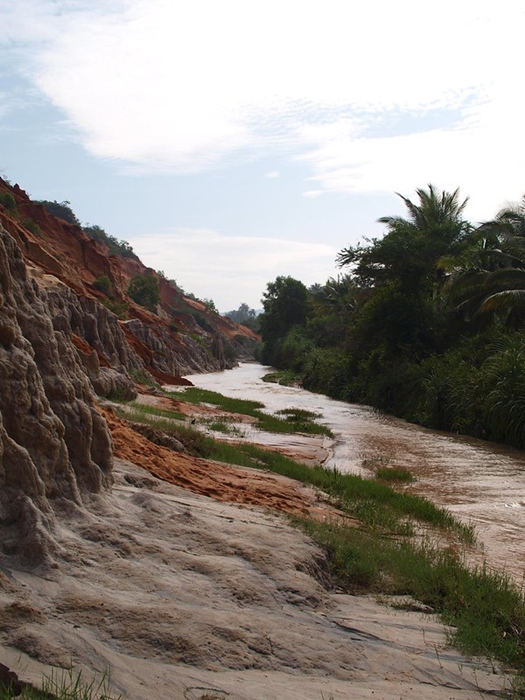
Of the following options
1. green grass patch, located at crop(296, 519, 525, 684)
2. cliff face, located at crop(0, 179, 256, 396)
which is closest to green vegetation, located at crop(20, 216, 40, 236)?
cliff face, located at crop(0, 179, 256, 396)

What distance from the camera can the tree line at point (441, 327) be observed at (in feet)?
63.5

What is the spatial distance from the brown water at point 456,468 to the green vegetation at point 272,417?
65 centimetres

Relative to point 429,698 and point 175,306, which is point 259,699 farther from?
point 175,306

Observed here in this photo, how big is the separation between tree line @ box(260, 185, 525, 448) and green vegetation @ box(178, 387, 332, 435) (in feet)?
13.5

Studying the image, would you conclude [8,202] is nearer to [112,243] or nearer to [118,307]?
[118,307]

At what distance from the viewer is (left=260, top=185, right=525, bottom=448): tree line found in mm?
19344

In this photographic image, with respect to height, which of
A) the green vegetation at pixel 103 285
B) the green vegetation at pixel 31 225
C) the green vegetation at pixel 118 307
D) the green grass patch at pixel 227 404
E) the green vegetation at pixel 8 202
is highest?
the green vegetation at pixel 8 202

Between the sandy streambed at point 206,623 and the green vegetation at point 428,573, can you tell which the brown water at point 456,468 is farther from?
the sandy streambed at point 206,623

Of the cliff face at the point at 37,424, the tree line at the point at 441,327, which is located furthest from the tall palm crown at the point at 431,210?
the cliff face at the point at 37,424

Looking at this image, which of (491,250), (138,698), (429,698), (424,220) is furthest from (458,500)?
(424,220)

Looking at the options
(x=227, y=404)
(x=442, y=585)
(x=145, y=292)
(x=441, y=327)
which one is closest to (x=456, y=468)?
(x=442, y=585)

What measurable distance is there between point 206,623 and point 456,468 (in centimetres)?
1108

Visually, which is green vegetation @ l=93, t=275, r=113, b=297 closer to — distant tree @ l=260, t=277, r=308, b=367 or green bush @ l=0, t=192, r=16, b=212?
green bush @ l=0, t=192, r=16, b=212

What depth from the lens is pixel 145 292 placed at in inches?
2527
